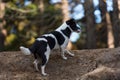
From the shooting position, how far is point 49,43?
9.41m

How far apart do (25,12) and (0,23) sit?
1.63 metres

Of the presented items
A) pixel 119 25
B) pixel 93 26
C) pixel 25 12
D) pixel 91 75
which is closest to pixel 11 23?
pixel 25 12

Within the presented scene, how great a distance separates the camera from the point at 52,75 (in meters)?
9.46

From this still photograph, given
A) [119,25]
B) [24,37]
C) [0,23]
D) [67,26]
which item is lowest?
[24,37]

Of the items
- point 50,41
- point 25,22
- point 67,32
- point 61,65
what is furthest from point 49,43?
point 25,22

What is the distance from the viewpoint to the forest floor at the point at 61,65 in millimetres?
9398

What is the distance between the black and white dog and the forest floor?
0.76 ft

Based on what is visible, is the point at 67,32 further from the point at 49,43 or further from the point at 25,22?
the point at 25,22

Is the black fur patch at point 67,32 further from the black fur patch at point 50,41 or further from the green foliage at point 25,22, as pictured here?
the green foliage at point 25,22

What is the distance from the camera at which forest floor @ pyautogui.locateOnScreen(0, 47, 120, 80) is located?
9398 millimetres

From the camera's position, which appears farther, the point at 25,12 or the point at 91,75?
the point at 25,12

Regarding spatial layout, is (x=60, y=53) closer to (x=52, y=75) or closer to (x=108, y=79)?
(x=52, y=75)

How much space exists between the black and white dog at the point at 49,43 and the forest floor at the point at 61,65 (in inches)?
9.1

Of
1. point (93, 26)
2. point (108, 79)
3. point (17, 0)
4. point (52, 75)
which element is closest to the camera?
point (108, 79)
